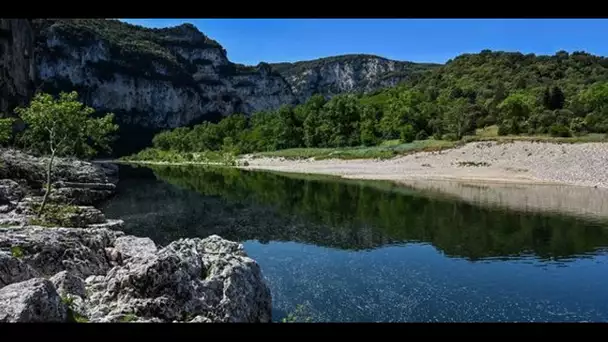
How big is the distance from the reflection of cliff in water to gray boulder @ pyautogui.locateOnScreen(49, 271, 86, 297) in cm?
1197

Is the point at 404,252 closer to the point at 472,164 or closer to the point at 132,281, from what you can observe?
the point at 132,281

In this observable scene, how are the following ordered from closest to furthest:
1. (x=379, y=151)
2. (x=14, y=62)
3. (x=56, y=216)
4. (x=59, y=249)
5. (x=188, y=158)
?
(x=59, y=249) → (x=56, y=216) → (x=379, y=151) → (x=14, y=62) → (x=188, y=158)

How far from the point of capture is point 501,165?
48812mm

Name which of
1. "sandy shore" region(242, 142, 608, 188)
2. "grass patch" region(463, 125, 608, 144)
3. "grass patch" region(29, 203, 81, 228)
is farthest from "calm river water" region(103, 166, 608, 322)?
"grass patch" region(463, 125, 608, 144)

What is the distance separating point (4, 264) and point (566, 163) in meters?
46.3

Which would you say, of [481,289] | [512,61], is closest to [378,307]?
[481,289]

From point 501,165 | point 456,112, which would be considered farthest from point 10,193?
point 456,112

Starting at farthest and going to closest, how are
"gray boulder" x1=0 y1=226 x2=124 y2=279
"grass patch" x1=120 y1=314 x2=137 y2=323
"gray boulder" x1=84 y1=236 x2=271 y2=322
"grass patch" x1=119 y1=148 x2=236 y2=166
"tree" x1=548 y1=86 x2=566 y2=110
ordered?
"grass patch" x1=119 y1=148 x2=236 y2=166, "tree" x1=548 y1=86 x2=566 y2=110, "gray boulder" x1=0 y1=226 x2=124 y2=279, "gray boulder" x1=84 y1=236 x2=271 y2=322, "grass patch" x1=120 y1=314 x2=137 y2=323

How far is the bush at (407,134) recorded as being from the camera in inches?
2990

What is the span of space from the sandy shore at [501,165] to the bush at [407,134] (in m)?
14.5

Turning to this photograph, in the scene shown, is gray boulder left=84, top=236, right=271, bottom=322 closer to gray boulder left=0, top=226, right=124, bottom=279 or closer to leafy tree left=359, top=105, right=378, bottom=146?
gray boulder left=0, top=226, right=124, bottom=279

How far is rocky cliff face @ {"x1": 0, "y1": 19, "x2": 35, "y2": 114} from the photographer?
56.2 metres

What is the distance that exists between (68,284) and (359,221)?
60.6ft
